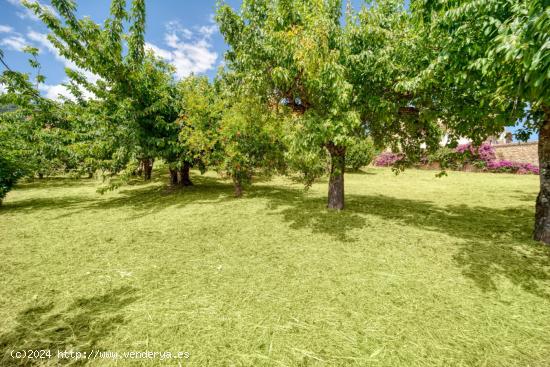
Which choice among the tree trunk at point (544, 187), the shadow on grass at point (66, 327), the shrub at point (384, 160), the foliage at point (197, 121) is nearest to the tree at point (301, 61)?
the foliage at point (197, 121)

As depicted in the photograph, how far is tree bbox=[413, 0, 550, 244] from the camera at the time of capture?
91.6 inches

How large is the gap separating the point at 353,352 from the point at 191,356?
1.67 m

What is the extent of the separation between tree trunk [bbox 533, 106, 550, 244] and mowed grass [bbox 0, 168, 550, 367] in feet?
1.31

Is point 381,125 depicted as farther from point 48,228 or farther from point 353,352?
point 48,228

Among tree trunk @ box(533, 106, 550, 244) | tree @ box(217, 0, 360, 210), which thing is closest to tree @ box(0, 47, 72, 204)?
tree @ box(217, 0, 360, 210)

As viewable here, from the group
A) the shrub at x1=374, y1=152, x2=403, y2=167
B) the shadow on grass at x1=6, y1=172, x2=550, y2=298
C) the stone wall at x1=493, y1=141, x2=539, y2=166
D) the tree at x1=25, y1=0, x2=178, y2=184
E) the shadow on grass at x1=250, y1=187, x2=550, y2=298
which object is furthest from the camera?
the shrub at x1=374, y1=152, x2=403, y2=167

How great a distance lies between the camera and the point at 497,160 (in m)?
25.3

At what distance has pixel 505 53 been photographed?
2.90 meters

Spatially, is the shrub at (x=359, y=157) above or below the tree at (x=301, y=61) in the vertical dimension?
below

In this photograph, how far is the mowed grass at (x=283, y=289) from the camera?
264cm

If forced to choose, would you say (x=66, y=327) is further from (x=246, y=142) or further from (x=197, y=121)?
(x=246, y=142)

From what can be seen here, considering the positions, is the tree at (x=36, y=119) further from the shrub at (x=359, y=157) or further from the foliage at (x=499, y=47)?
the shrub at (x=359, y=157)

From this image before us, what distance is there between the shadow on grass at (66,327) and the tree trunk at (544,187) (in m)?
8.18

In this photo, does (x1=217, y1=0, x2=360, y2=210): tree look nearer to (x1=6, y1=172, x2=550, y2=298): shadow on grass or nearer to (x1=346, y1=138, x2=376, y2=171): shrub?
(x1=6, y1=172, x2=550, y2=298): shadow on grass
